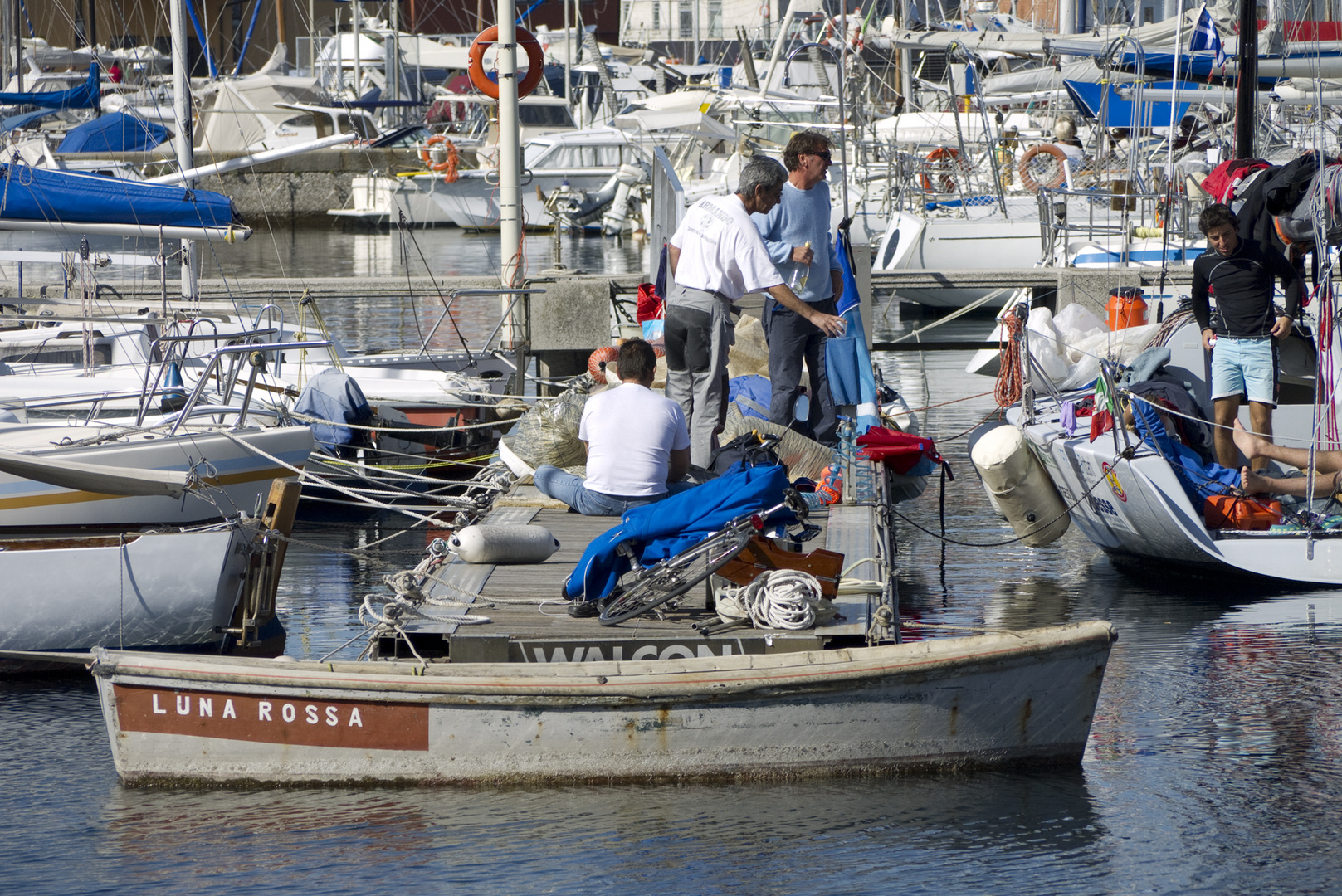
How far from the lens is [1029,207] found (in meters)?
22.2

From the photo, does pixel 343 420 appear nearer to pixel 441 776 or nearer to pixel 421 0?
pixel 441 776

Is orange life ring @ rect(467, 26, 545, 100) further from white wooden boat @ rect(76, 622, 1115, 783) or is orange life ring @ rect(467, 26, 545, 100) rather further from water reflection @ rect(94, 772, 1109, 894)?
water reflection @ rect(94, 772, 1109, 894)

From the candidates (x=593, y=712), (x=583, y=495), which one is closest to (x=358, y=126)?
(x=583, y=495)

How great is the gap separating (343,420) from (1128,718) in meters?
6.52

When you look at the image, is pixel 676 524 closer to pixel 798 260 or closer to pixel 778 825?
pixel 778 825

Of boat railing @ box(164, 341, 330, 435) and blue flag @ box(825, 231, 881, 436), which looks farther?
blue flag @ box(825, 231, 881, 436)

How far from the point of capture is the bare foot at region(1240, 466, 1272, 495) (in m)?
8.88

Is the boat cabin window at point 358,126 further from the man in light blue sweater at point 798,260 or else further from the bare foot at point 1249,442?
the bare foot at point 1249,442

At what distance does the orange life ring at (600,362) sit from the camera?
10.8 metres

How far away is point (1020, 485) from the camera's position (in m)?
9.34

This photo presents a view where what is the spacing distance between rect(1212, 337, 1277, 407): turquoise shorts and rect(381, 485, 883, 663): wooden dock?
2812mm

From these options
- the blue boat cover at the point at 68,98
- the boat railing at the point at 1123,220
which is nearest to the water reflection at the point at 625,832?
the boat railing at the point at 1123,220

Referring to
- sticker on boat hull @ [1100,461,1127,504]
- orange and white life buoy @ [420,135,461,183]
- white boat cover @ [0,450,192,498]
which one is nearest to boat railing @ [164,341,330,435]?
white boat cover @ [0,450,192,498]

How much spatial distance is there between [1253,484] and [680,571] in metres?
4.27
